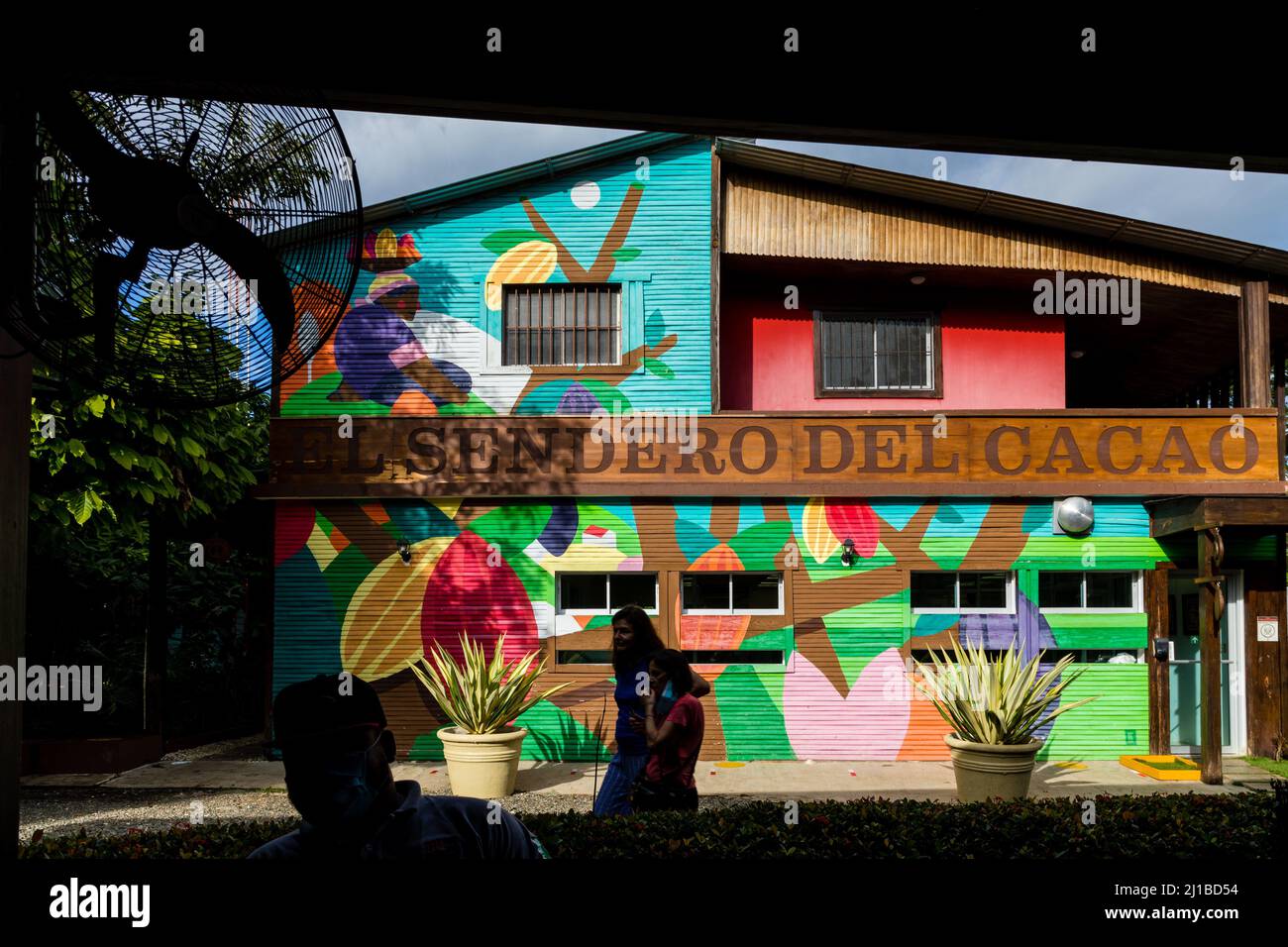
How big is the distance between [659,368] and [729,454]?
1326 mm

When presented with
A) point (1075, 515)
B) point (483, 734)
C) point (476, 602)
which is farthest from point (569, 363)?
point (1075, 515)

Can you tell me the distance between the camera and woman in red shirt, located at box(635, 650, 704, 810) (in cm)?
519

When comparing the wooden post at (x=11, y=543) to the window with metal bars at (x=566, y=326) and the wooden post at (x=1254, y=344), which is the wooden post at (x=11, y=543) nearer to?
the window with metal bars at (x=566, y=326)

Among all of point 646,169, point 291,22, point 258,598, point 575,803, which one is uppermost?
point 646,169

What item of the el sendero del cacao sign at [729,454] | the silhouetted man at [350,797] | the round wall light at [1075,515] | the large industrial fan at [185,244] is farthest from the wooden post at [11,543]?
the round wall light at [1075,515]

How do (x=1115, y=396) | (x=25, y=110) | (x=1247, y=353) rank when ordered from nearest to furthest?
(x=25, y=110)
(x=1247, y=353)
(x=1115, y=396)

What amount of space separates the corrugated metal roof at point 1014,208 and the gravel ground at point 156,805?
7.28 meters

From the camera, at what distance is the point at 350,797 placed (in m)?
2.27

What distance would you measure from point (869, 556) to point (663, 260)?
4.30 m

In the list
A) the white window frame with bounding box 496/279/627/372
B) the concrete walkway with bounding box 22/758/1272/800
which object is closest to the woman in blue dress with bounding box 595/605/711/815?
the concrete walkway with bounding box 22/758/1272/800

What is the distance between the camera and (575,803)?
29.6ft

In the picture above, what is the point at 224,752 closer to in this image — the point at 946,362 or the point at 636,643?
the point at 636,643
